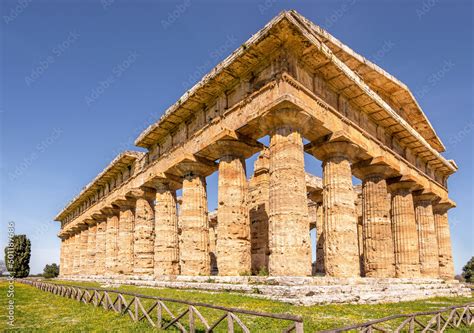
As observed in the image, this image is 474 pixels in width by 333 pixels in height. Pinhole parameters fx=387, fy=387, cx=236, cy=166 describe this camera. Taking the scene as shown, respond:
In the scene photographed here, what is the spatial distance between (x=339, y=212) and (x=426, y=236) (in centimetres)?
1163

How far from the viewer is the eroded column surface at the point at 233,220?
15953mm

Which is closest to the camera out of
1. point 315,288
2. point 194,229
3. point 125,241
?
point 315,288

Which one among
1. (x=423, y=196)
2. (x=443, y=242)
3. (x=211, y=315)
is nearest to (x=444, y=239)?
(x=443, y=242)

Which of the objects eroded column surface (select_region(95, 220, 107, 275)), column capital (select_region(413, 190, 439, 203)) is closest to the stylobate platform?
column capital (select_region(413, 190, 439, 203))

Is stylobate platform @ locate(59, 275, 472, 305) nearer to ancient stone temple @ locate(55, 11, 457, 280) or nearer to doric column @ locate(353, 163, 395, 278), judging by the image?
ancient stone temple @ locate(55, 11, 457, 280)

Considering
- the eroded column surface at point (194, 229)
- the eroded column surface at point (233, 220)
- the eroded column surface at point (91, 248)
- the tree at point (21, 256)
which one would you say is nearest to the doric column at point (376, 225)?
the eroded column surface at point (233, 220)

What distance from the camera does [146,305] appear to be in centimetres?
1291

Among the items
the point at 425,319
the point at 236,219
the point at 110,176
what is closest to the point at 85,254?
the point at 110,176

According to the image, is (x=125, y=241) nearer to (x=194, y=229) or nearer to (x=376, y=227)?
(x=194, y=229)

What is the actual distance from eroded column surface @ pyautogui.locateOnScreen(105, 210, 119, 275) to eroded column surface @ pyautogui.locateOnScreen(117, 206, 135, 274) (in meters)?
1.53

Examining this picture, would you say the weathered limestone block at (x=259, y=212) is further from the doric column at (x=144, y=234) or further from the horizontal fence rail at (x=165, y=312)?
the horizontal fence rail at (x=165, y=312)

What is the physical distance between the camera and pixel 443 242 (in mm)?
27547

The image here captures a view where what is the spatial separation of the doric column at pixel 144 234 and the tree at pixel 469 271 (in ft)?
123

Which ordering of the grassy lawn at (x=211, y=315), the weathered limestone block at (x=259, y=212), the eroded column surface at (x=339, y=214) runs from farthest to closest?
the weathered limestone block at (x=259, y=212) → the eroded column surface at (x=339, y=214) → the grassy lawn at (x=211, y=315)
